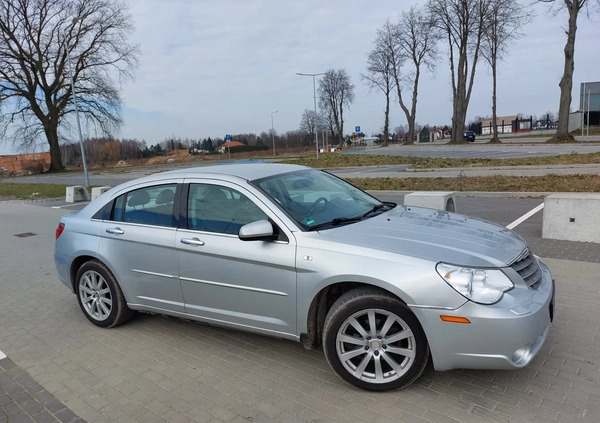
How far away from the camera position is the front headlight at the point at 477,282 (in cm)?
273

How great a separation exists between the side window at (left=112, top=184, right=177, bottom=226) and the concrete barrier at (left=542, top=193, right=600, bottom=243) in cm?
593

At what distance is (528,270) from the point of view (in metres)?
3.12

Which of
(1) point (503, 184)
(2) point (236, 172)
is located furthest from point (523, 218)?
(2) point (236, 172)

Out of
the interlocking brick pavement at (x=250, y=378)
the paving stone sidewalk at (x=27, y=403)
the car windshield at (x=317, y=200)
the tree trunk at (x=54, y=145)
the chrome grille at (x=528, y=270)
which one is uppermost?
the tree trunk at (x=54, y=145)

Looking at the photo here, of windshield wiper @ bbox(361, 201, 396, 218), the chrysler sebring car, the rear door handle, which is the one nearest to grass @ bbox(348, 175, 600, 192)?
windshield wiper @ bbox(361, 201, 396, 218)

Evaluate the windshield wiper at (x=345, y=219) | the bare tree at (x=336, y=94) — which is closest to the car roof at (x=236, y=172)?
the windshield wiper at (x=345, y=219)

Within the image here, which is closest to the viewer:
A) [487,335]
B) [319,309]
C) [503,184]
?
[487,335]

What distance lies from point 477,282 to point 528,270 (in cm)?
61

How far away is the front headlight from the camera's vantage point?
2732 mm

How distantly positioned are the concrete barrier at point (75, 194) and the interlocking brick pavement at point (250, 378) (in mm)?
13638

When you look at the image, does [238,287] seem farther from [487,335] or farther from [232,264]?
[487,335]

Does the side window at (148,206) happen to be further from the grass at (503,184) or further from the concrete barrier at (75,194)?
the concrete barrier at (75,194)

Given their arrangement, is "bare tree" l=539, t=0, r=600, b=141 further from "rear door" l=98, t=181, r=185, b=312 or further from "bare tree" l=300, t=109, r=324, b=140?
"bare tree" l=300, t=109, r=324, b=140

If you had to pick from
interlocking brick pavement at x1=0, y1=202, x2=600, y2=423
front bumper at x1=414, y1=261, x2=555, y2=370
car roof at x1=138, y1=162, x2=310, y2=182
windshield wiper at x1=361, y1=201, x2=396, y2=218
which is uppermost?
car roof at x1=138, y1=162, x2=310, y2=182
